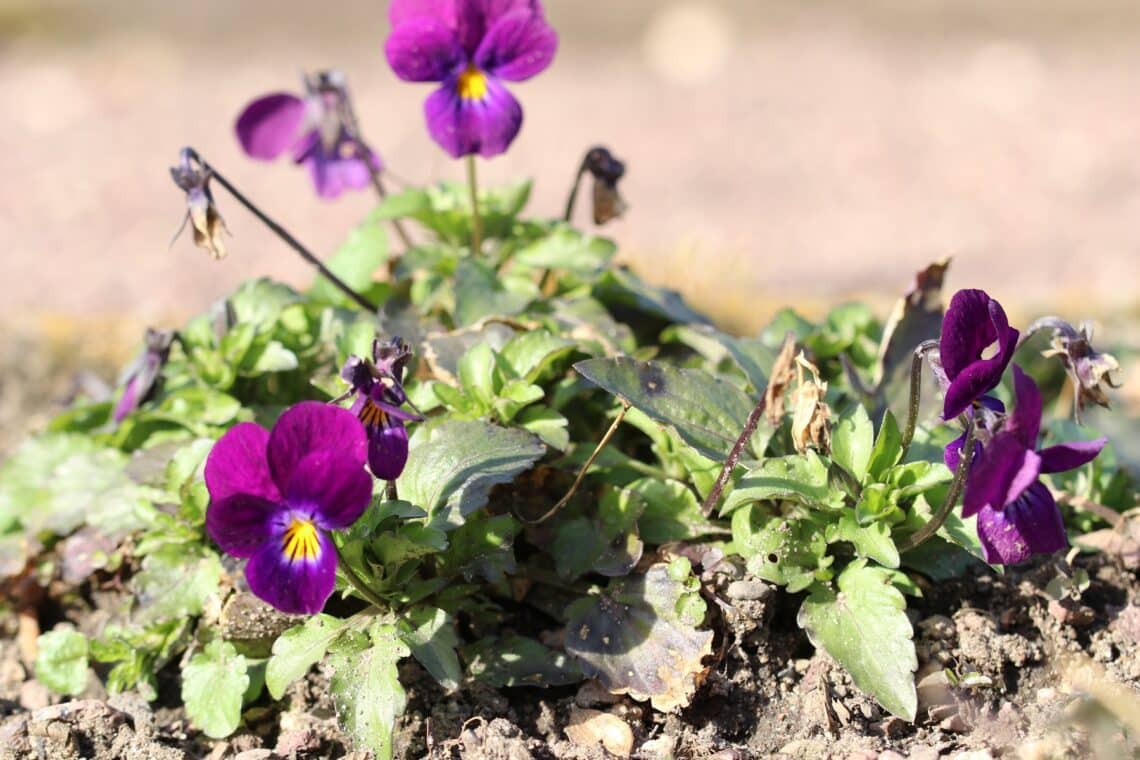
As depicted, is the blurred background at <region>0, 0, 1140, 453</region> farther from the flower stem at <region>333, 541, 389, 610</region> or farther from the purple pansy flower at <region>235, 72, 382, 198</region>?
the flower stem at <region>333, 541, 389, 610</region>

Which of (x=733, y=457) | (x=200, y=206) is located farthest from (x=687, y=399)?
(x=200, y=206)

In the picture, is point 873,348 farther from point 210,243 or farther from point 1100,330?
point 1100,330

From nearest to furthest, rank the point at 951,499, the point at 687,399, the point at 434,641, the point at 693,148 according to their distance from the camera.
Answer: the point at 951,499
the point at 434,641
the point at 687,399
the point at 693,148

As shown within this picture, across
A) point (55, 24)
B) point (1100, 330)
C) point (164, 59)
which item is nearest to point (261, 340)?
point (1100, 330)

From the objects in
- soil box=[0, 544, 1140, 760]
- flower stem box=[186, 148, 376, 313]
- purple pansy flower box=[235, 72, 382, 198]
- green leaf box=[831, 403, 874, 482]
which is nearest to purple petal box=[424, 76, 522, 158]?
flower stem box=[186, 148, 376, 313]

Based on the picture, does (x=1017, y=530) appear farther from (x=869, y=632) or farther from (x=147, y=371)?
(x=147, y=371)

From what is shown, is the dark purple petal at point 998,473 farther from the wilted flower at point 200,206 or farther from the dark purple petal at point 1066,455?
the wilted flower at point 200,206

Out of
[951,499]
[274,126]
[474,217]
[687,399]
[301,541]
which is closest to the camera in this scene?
[301,541]

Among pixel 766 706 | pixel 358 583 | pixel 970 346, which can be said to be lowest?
pixel 766 706

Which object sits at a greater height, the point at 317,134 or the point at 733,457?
the point at 317,134
